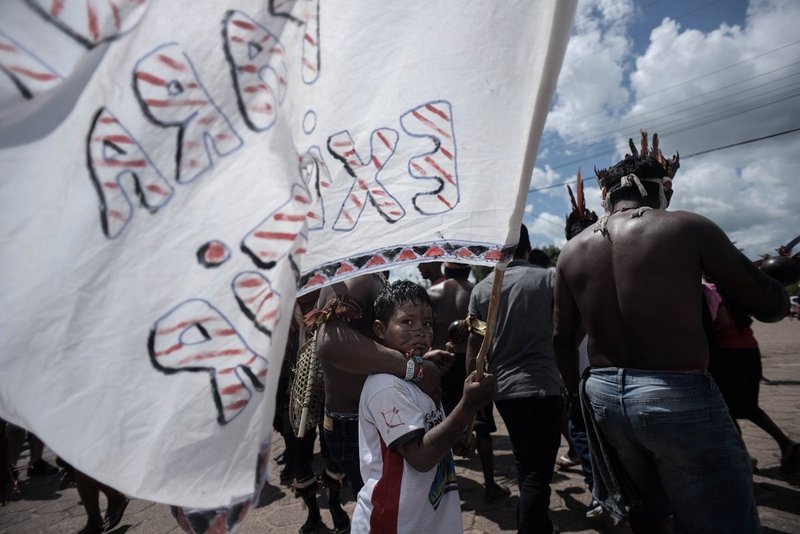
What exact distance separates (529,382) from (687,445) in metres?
1.09

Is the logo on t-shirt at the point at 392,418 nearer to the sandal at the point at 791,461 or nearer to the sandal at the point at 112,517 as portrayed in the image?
the sandal at the point at 112,517

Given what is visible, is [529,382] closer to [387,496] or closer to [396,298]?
[396,298]

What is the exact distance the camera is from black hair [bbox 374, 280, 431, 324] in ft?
6.11

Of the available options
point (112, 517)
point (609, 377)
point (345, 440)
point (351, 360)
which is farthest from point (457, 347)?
point (112, 517)

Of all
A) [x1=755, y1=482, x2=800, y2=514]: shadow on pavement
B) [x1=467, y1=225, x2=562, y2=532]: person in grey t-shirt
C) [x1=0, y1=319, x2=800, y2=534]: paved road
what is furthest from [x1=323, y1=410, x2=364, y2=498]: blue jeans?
[x1=755, y1=482, x2=800, y2=514]: shadow on pavement

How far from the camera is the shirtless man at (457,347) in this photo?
3600 mm

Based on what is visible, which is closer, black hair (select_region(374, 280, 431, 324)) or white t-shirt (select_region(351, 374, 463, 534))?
white t-shirt (select_region(351, 374, 463, 534))

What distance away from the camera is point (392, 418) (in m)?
1.58

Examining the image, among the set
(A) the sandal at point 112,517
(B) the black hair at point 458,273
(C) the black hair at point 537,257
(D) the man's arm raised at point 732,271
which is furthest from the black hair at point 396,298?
(A) the sandal at point 112,517

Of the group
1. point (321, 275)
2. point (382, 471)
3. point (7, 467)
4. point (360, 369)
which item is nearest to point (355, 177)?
point (321, 275)

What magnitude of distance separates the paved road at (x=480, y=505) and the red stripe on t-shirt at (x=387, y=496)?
1834 mm

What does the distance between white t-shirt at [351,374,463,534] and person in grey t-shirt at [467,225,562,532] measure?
0.99 metres

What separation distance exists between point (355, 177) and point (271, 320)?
47 cm

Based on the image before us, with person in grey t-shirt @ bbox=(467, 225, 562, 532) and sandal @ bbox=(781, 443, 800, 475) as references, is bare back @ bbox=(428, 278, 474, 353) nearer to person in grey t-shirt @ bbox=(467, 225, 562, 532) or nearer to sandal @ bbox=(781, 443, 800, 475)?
person in grey t-shirt @ bbox=(467, 225, 562, 532)
